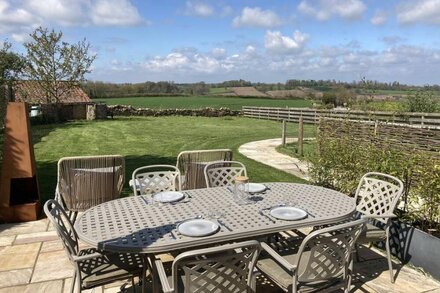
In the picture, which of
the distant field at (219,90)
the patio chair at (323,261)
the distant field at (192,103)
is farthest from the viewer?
the distant field at (219,90)

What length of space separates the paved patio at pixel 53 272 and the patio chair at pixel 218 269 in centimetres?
106

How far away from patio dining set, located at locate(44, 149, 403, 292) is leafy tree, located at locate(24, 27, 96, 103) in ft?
66.0

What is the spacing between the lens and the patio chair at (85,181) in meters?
4.12

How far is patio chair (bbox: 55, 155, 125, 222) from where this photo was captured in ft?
13.5

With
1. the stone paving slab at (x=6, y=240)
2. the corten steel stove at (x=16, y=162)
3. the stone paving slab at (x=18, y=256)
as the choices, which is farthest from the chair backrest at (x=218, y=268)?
the corten steel stove at (x=16, y=162)

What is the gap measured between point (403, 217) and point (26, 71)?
71.9 ft

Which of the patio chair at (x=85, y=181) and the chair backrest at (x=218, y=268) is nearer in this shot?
the chair backrest at (x=218, y=268)

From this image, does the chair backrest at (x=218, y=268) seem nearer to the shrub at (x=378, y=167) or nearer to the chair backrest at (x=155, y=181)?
the chair backrest at (x=155, y=181)

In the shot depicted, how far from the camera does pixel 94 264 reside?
103 inches

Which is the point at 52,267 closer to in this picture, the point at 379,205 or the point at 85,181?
the point at 85,181

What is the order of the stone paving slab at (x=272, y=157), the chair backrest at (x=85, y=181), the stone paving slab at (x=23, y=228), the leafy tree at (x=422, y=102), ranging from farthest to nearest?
the leafy tree at (x=422, y=102) < the stone paving slab at (x=272, y=157) < the stone paving slab at (x=23, y=228) < the chair backrest at (x=85, y=181)

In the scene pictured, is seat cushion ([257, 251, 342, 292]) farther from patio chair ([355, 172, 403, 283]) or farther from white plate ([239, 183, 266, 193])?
patio chair ([355, 172, 403, 283])

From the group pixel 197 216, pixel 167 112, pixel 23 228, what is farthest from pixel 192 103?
pixel 197 216

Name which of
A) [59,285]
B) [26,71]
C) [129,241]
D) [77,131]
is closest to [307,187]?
[129,241]
